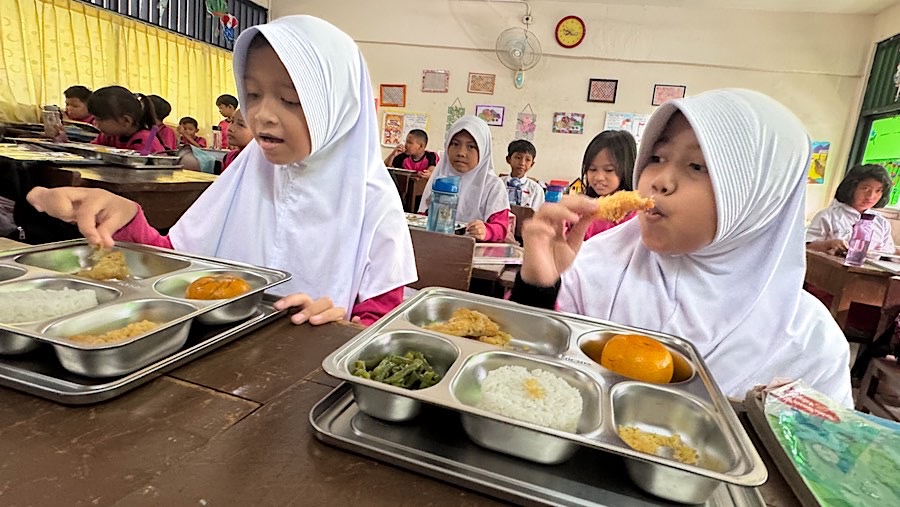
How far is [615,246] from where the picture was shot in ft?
4.52

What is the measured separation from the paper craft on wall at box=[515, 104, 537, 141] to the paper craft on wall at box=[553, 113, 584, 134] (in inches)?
12.6

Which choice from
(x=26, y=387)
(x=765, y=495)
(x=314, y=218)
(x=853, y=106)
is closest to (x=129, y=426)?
(x=26, y=387)

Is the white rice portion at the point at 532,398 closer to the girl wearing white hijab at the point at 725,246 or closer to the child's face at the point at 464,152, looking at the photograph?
the girl wearing white hijab at the point at 725,246

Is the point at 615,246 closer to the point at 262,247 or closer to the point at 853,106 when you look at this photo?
the point at 262,247

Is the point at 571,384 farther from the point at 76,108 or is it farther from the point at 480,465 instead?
the point at 76,108

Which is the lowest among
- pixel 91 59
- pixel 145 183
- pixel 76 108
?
pixel 145 183

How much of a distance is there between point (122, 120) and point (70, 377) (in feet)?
12.5

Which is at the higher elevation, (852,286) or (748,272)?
(748,272)

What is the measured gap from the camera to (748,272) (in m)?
1.17

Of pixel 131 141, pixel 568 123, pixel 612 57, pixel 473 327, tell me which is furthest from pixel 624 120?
pixel 473 327

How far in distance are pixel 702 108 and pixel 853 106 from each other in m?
7.56

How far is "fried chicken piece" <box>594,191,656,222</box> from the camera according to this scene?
1.07 metres

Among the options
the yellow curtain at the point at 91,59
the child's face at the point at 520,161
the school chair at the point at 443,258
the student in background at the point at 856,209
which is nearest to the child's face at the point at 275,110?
the school chair at the point at 443,258

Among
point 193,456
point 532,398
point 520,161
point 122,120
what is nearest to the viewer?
point 193,456
